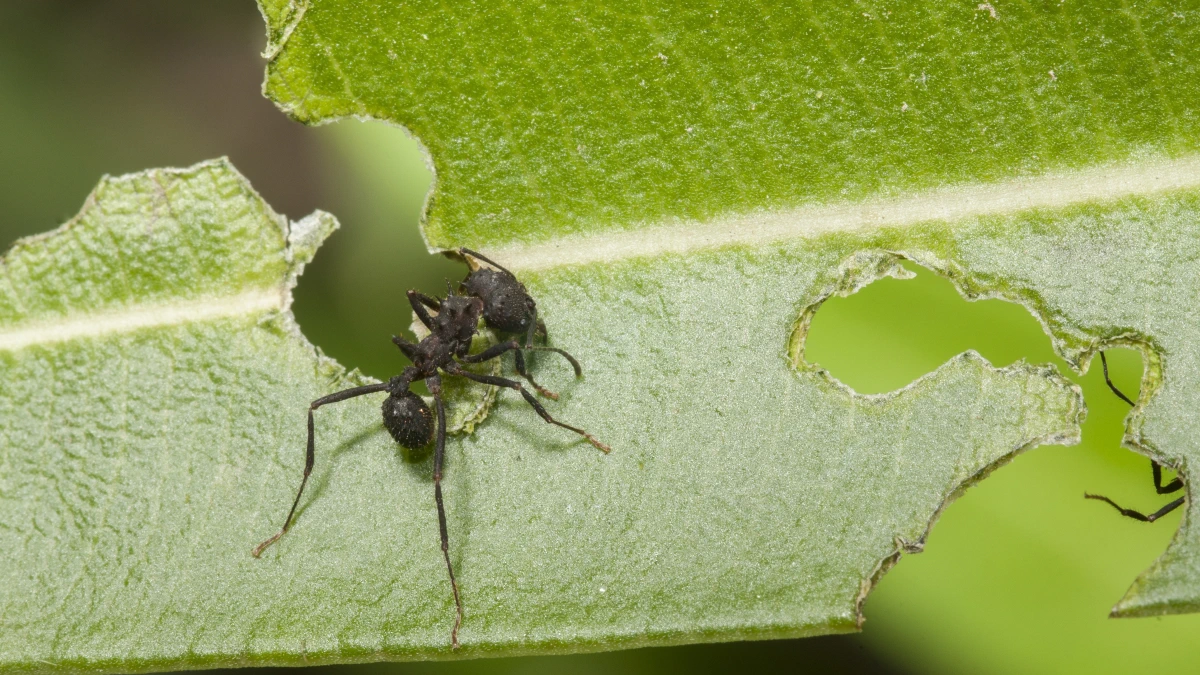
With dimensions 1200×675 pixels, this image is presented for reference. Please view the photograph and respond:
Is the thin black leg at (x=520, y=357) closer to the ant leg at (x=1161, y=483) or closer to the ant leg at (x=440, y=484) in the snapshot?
the ant leg at (x=440, y=484)

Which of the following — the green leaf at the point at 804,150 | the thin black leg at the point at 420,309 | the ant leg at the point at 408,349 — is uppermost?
the green leaf at the point at 804,150

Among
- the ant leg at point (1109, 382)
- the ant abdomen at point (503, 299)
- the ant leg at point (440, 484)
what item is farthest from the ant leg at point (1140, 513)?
the ant leg at point (440, 484)

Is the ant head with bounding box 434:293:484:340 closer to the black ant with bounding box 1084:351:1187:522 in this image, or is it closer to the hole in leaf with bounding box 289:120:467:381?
the hole in leaf with bounding box 289:120:467:381

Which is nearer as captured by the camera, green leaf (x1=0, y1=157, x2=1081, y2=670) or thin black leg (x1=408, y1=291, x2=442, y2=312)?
green leaf (x1=0, y1=157, x2=1081, y2=670)

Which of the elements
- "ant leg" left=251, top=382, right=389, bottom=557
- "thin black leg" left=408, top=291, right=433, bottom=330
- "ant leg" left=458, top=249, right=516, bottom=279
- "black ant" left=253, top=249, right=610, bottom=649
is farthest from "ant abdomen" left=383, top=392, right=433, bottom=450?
"ant leg" left=458, top=249, right=516, bottom=279

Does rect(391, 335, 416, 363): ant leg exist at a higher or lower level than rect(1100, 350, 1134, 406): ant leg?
lower
